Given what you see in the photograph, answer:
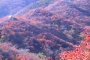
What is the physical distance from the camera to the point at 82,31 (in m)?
32.4

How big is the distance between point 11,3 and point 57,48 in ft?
228

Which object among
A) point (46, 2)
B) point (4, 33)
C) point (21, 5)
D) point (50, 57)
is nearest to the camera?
point (50, 57)

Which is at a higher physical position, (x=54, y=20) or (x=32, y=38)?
(x=32, y=38)

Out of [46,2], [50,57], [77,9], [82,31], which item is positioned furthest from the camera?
[46,2]

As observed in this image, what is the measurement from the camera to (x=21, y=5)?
90375 millimetres

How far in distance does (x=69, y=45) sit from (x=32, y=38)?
438cm

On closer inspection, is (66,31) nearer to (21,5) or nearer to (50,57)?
(50,57)

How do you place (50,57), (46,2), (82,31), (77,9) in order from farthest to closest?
1. (46,2)
2. (77,9)
3. (82,31)
4. (50,57)

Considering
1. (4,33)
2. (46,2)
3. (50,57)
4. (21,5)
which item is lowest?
(21,5)

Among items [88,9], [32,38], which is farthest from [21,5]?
[32,38]

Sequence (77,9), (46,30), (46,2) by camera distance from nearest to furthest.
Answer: (46,30), (77,9), (46,2)

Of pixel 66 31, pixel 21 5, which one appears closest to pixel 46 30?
pixel 66 31

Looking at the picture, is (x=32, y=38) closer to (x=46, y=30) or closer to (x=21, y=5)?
(x=46, y=30)

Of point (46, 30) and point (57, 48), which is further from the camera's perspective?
point (46, 30)
